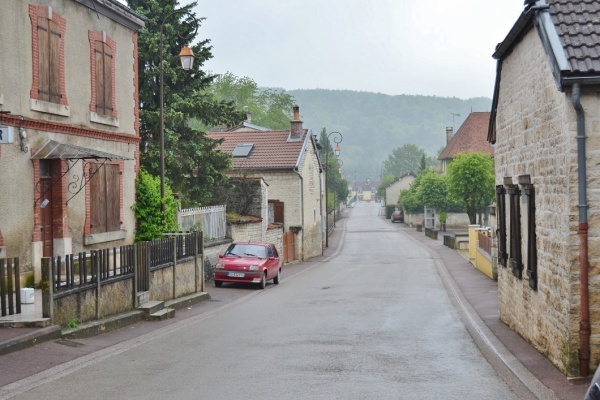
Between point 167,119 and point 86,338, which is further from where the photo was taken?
point 167,119

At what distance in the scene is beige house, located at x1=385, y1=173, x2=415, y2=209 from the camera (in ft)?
382

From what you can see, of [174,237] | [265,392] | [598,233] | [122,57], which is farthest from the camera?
[122,57]

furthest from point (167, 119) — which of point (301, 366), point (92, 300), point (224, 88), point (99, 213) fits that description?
point (224, 88)

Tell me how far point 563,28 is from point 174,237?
11841 millimetres

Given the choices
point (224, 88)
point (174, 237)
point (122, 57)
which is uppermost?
point (224, 88)

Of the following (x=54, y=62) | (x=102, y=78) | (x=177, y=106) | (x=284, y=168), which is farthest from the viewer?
(x=284, y=168)

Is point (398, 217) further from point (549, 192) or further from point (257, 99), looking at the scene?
point (549, 192)

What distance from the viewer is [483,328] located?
49.8 feet

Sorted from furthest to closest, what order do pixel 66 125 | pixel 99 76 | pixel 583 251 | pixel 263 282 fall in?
pixel 263 282, pixel 99 76, pixel 66 125, pixel 583 251

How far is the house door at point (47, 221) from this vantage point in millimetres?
16627

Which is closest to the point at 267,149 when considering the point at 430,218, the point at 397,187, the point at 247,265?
the point at 247,265

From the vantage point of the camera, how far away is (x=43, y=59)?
1628cm

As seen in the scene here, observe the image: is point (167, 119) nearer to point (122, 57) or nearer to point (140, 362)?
point (122, 57)

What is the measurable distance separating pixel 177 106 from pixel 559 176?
20.7 meters
